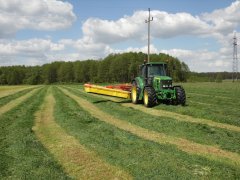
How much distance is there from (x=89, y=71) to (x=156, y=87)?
346ft

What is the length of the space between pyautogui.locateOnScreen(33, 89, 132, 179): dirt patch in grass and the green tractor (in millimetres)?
6699

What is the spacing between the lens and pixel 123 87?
2164 centimetres

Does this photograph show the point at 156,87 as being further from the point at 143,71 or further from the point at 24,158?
the point at 24,158

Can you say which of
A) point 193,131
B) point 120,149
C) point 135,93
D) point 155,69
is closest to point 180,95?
point 155,69

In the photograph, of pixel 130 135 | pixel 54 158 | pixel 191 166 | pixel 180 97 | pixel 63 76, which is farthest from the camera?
pixel 63 76

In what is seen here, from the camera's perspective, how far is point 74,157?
779 centimetres

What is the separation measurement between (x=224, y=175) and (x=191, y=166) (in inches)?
29.0

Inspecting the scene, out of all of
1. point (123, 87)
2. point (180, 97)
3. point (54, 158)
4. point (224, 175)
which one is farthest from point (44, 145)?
point (123, 87)

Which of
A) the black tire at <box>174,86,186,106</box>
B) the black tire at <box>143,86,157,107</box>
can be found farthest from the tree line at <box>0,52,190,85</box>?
the black tire at <box>143,86,157,107</box>

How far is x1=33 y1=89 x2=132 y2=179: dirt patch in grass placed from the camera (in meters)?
6.51

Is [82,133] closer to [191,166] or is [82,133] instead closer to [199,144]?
[199,144]

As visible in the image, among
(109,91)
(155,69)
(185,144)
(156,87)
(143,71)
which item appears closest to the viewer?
(185,144)

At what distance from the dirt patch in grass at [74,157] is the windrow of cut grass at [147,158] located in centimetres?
23

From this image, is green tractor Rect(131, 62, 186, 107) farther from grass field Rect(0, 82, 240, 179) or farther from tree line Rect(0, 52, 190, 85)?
tree line Rect(0, 52, 190, 85)
